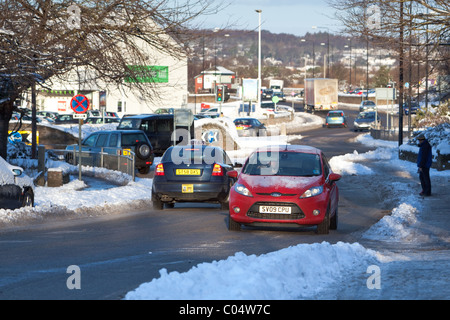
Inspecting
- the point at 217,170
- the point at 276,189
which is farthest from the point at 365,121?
the point at 276,189

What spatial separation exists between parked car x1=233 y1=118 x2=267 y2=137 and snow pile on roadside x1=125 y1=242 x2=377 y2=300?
163 feet

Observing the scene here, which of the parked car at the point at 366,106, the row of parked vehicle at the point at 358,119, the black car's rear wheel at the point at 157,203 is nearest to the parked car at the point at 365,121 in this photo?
the row of parked vehicle at the point at 358,119

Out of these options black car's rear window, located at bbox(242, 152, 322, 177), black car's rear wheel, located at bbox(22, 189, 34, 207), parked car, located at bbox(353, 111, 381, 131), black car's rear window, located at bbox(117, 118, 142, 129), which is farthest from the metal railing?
parked car, located at bbox(353, 111, 381, 131)

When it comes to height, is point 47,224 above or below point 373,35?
below

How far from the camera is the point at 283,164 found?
15289 millimetres

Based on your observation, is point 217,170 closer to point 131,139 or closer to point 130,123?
point 131,139

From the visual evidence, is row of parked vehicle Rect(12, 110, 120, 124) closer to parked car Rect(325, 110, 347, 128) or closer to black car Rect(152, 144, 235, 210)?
parked car Rect(325, 110, 347, 128)

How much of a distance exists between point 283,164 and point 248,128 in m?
44.9

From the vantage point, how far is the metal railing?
86.9ft

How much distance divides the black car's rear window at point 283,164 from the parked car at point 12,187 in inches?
181
